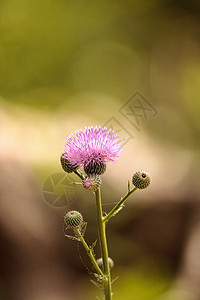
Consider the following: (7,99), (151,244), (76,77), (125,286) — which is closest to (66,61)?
(76,77)

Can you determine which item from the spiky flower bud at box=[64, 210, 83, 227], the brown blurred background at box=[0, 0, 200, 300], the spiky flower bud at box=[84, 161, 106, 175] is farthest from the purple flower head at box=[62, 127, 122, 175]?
the brown blurred background at box=[0, 0, 200, 300]

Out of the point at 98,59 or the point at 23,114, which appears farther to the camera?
the point at 98,59

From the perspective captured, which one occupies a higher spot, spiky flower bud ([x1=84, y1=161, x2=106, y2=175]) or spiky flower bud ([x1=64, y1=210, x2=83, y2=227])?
spiky flower bud ([x1=84, y1=161, x2=106, y2=175])

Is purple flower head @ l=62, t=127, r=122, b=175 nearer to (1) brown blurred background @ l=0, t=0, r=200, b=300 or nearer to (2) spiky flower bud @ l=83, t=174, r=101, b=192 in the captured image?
(2) spiky flower bud @ l=83, t=174, r=101, b=192

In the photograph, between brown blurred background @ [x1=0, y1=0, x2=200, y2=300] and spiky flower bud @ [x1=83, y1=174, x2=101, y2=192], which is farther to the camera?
brown blurred background @ [x1=0, y1=0, x2=200, y2=300]

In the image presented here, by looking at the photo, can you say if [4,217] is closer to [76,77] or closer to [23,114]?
[23,114]

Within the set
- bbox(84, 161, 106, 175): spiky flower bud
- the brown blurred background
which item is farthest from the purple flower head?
the brown blurred background

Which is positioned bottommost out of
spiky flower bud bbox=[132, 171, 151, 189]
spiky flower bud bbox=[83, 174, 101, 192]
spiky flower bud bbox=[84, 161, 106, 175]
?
spiky flower bud bbox=[83, 174, 101, 192]
